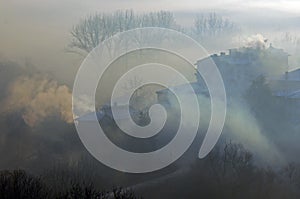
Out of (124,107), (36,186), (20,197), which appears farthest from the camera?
(124,107)

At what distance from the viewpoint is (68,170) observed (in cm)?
1400

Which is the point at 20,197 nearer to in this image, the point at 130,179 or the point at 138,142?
the point at 130,179

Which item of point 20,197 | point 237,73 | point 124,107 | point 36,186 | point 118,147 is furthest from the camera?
point 237,73

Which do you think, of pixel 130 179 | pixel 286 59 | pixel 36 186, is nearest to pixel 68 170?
pixel 130 179

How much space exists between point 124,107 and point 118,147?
2842 mm

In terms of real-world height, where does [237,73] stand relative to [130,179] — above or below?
above

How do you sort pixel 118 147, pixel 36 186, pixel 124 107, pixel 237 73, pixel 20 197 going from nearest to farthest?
pixel 20 197 → pixel 36 186 → pixel 118 147 → pixel 124 107 → pixel 237 73

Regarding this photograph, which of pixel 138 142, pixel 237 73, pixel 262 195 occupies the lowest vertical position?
pixel 262 195

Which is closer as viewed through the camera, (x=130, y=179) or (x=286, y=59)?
(x=130, y=179)

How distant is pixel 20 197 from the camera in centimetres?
881

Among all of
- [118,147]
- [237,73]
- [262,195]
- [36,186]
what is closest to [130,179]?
[118,147]

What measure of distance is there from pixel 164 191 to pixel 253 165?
233cm

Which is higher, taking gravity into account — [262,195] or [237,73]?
[237,73]

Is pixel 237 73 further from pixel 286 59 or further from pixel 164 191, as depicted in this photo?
pixel 164 191
